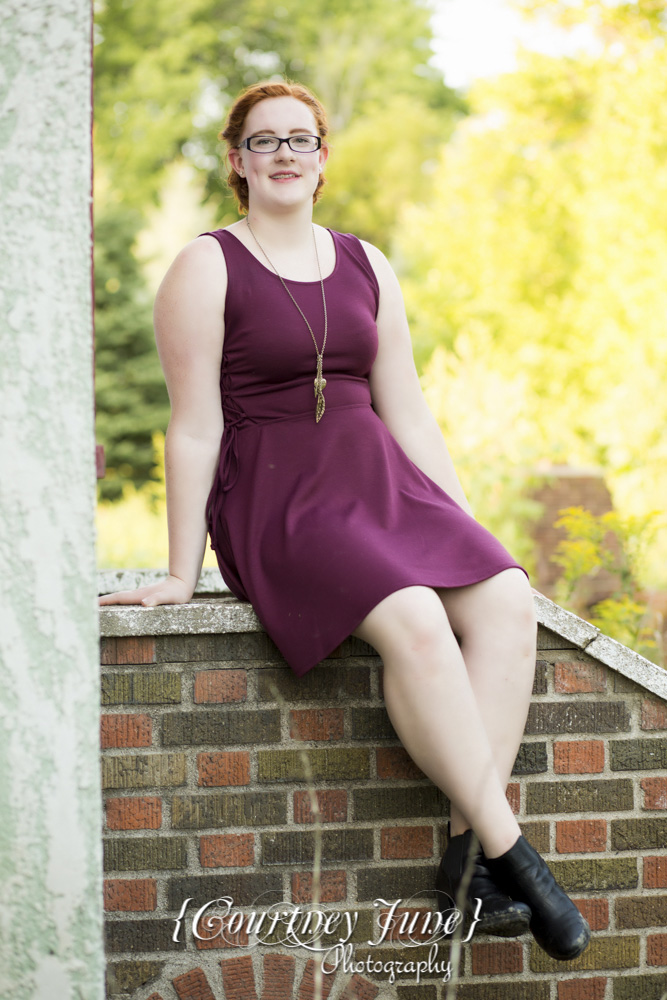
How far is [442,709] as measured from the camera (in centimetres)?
191

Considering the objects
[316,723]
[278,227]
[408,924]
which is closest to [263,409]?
[278,227]

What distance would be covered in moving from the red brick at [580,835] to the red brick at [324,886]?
0.50m

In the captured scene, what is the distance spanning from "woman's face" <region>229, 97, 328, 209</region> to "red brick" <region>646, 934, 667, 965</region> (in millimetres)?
1930

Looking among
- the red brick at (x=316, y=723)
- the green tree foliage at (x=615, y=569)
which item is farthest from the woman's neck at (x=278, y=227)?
the green tree foliage at (x=615, y=569)

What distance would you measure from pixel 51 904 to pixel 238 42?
22.2 m

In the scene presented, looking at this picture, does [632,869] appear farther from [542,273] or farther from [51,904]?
[542,273]

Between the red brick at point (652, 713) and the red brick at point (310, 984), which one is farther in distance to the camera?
the red brick at point (652, 713)

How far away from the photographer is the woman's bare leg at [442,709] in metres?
1.91

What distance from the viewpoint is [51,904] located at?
127 centimetres

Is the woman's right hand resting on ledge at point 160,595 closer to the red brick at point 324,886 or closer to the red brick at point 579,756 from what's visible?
the red brick at point 324,886

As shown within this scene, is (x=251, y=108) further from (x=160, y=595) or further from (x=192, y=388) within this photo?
(x=160, y=595)

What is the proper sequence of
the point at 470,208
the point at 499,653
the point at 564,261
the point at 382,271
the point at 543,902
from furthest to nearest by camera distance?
the point at 470,208, the point at 564,261, the point at 382,271, the point at 499,653, the point at 543,902

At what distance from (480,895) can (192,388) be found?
1250mm

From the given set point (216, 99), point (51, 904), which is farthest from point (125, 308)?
point (51, 904)
